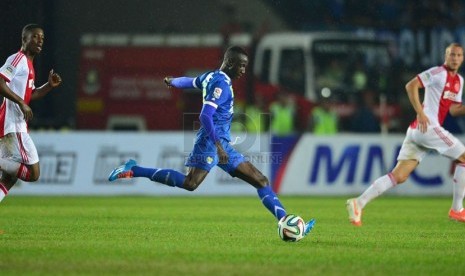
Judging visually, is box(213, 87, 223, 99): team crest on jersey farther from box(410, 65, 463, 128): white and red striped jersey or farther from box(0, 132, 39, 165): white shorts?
box(410, 65, 463, 128): white and red striped jersey

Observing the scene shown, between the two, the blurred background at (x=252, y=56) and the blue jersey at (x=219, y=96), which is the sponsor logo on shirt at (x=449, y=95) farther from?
the blurred background at (x=252, y=56)

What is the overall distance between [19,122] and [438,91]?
5387 millimetres

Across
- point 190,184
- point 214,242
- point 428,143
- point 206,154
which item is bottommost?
point 214,242

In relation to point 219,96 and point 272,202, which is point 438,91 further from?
point 219,96

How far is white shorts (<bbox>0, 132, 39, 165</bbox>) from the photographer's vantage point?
11.0m

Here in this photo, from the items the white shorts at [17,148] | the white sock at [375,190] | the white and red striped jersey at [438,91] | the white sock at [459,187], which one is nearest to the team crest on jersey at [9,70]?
the white shorts at [17,148]

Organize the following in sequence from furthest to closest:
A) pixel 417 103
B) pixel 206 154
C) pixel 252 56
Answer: pixel 252 56
pixel 417 103
pixel 206 154

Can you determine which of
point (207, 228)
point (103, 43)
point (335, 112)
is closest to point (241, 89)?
point (335, 112)

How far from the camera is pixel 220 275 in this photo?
765cm

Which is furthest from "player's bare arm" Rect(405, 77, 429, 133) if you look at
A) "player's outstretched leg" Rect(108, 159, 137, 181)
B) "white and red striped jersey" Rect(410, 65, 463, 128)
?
"player's outstretched leg" Rect(108, 159, 137, 181)

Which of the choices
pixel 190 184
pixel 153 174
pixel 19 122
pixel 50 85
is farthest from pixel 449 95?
pixel 19 122

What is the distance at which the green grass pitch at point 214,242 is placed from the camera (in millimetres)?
8125

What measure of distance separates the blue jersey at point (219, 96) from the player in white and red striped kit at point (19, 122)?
1905 mm

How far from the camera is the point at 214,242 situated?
1016cm
